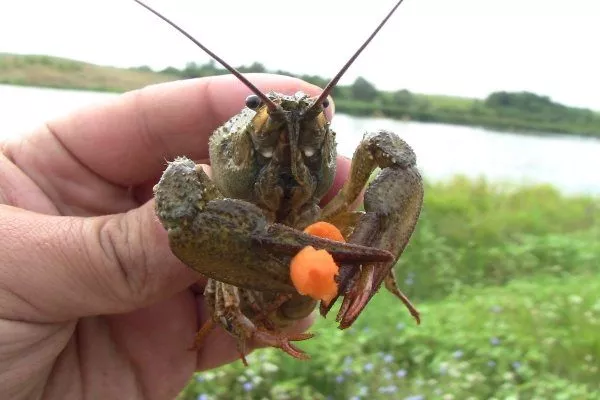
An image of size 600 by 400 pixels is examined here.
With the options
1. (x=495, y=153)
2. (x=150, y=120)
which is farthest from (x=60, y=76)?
(x=495, y=153)

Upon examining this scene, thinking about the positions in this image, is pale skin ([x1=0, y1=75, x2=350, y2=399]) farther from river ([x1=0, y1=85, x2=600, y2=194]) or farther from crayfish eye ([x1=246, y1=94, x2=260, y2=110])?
river ([x1=0, y1=85, x2=600, y2=194])

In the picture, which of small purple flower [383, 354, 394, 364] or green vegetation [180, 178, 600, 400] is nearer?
green vegetation [180, 178, 600, 400]

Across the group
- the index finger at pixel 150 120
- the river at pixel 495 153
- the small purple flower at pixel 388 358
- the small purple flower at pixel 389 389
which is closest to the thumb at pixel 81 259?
the index finger at pixel 150 120

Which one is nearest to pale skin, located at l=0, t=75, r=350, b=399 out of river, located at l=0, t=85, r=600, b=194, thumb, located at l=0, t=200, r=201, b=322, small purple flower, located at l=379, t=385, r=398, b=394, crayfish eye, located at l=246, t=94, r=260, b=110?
thumb, located at l=0, t=200, r=201, b=322

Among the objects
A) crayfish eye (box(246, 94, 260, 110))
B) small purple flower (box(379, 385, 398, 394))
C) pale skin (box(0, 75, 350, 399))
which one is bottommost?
small purple flower (box(379, 385, 398, 394))

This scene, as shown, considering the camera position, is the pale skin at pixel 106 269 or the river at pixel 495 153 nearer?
the pale skin at pixel 106 269

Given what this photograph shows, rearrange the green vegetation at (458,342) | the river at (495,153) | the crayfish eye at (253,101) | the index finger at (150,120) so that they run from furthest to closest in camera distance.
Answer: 1. the river at (495,153)
2. the green vegetation at (458,342)
3. the index finger at (150,120)
4. the crayfish eye at (253,101)

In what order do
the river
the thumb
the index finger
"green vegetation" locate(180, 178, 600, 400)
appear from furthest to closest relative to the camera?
the river < "green vegetation" locate(180, 178, 600, 400) < the index finger < the thumb

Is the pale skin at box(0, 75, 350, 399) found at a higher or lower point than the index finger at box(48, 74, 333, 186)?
lower

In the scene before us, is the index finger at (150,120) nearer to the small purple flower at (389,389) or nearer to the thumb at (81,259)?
the thumb at (81,259)
